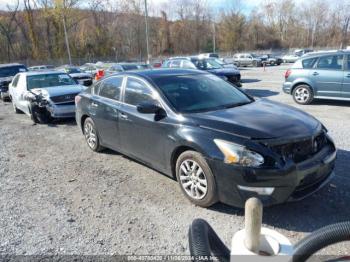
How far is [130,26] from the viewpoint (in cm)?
6309

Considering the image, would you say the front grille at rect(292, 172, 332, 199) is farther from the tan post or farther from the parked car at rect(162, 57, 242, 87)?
the parked car at rect(162, 57, 242, 87)

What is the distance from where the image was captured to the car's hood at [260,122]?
326 cm

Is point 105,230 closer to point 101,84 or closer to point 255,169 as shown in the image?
point 255,169

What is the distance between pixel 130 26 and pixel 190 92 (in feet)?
207

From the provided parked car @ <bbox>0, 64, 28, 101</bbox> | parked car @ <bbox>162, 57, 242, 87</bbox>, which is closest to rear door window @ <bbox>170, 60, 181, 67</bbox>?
parked car @ <bbox>162, 57, 242, 87</bbox>

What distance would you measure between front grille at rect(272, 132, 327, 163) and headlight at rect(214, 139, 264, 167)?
0.73ft

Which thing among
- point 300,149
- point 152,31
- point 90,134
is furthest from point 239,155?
point 152,31

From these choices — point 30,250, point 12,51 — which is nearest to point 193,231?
point 30,250

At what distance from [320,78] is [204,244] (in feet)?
Result: 29.0

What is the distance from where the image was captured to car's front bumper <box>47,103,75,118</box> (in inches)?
335

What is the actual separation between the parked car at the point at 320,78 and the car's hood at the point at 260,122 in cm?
576

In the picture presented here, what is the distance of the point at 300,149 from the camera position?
10.6 ft

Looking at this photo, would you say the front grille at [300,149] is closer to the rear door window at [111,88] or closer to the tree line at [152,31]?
the rear door window at [111,88]

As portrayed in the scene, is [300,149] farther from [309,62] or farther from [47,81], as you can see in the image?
[47,81]
